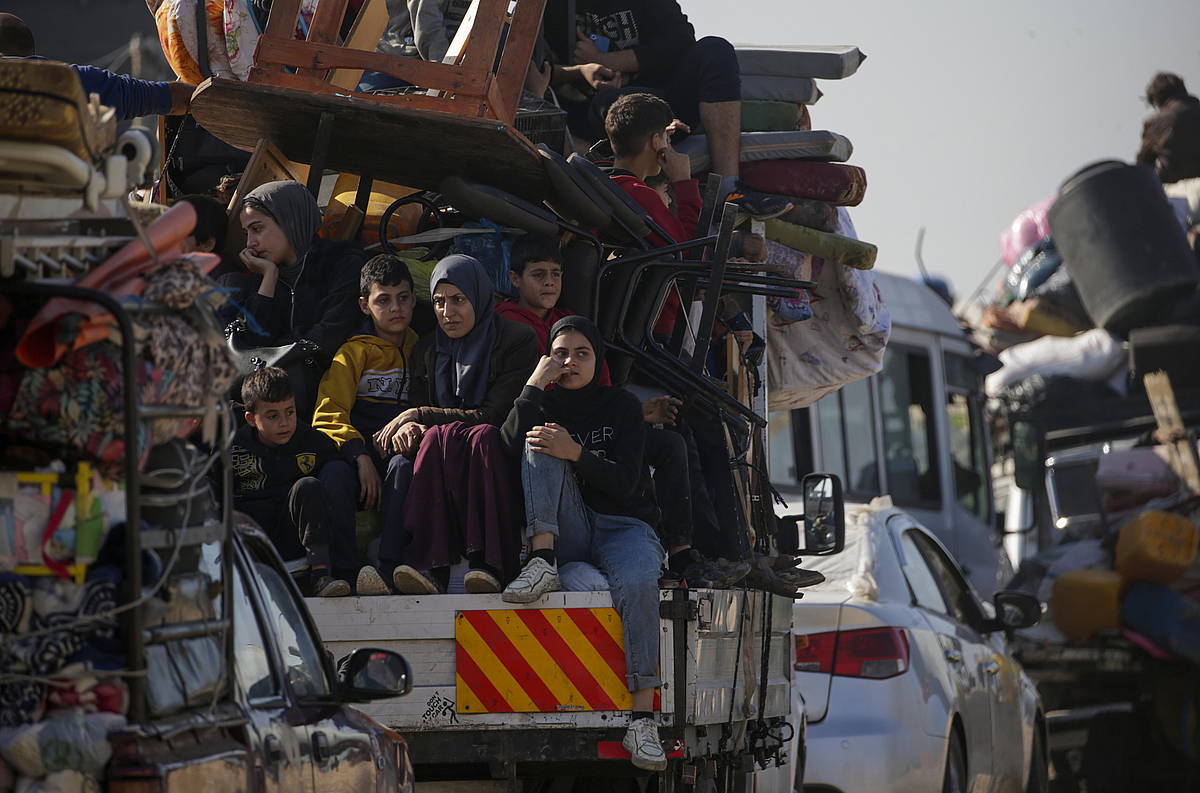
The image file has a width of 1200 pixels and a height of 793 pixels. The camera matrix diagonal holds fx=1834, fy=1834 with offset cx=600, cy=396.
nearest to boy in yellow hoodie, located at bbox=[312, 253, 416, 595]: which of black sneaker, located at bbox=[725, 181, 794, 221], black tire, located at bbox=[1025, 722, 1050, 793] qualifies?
black sneaker, located at bbox=[725, 181, 794, 221]

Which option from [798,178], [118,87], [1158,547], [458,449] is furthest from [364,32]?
[1158,547]

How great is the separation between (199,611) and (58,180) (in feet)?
2.84

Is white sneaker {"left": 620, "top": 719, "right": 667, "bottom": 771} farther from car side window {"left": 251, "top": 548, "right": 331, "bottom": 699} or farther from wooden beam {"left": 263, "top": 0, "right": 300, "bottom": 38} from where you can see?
wooden beam {"left": 263, "top": 0, "right": 300, "bottom": 38}

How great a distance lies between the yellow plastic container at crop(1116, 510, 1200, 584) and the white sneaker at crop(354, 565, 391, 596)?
10087mm

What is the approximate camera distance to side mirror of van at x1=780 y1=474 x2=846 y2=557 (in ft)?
28.8

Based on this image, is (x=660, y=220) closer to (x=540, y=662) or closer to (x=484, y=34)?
(x=484, y=34)

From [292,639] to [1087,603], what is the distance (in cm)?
1168

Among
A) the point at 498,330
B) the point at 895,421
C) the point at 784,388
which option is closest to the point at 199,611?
the point at 498,330

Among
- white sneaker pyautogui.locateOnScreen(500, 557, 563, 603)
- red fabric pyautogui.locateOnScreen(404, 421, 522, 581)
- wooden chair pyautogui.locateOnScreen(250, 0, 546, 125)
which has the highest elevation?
wooden chair pyautogui.locateOnScreen(250, 0, 546, 125)

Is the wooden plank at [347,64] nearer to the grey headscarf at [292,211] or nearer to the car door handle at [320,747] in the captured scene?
the grey headscarf at [292,211]

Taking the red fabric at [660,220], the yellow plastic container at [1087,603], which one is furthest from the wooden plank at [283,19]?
the yellow plastic container at [1087,603]

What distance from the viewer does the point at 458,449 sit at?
641cm

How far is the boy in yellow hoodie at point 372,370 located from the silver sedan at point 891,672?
3056 mm

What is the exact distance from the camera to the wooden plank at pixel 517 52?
7.82m
